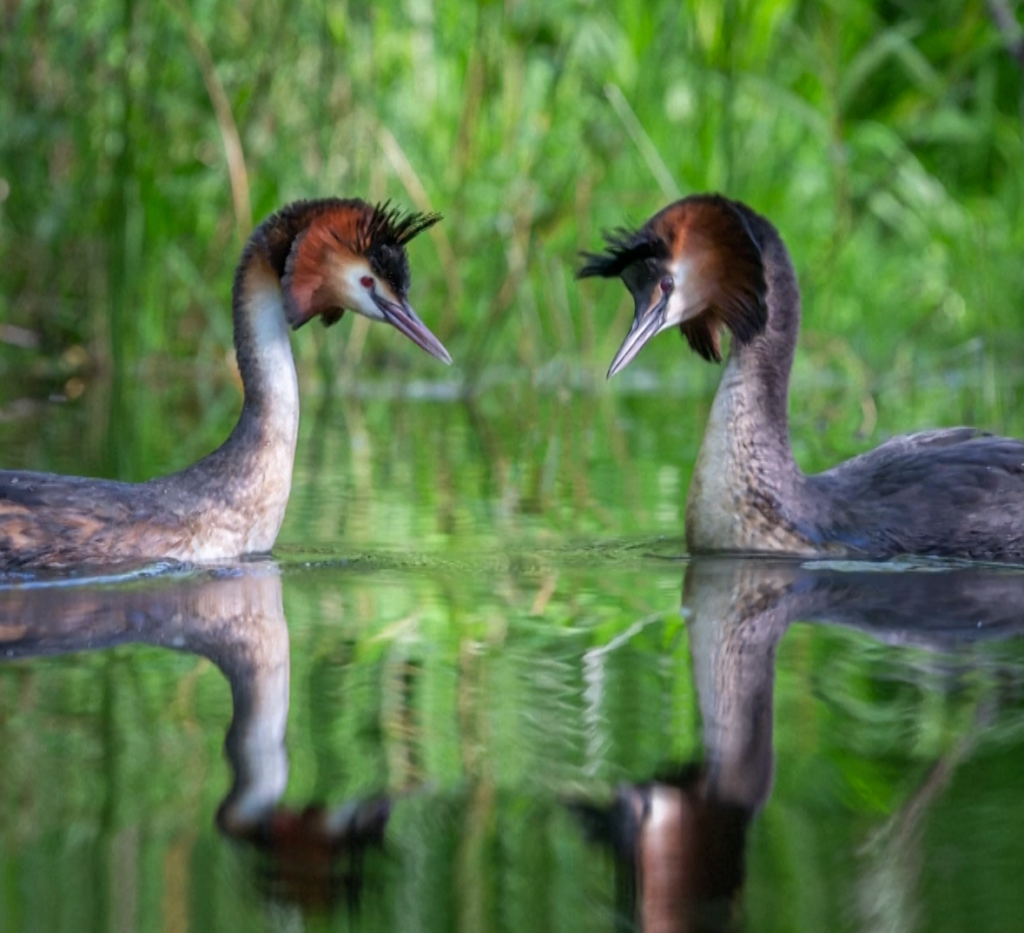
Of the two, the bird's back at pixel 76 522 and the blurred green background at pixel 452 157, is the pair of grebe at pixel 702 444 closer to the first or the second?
the bird's back at pixel 76 522

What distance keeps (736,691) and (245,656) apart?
3.14 feet

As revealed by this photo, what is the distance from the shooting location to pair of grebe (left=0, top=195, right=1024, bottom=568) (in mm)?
5496

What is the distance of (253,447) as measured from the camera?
228 inches

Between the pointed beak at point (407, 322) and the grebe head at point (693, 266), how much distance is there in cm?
49

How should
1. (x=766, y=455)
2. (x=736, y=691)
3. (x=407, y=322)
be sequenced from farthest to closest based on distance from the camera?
1. (x=407, y=322)
2. (x=766, y=455)
3. (x=736, y=691)

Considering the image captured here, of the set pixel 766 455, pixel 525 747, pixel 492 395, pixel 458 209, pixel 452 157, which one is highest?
pixel 452 157

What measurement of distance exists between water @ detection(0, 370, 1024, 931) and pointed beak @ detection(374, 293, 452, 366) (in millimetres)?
569

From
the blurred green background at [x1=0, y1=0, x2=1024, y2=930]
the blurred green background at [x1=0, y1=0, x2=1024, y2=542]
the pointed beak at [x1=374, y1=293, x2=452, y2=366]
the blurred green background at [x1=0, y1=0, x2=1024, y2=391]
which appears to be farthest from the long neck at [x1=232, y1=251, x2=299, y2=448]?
the blurred green background at [x1=0, y1=0, x2=1024, y2=391]

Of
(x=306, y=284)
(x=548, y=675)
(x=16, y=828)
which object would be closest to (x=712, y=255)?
(x=306, y=284)

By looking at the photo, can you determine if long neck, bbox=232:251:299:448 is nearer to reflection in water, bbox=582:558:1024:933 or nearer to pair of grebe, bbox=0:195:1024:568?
pair of grebe, bbox=0:195:1024:568

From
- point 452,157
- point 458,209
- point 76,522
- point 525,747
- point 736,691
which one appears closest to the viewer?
point 525,747

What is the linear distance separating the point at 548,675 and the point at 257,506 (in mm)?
2049

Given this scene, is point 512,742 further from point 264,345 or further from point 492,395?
point 492,395

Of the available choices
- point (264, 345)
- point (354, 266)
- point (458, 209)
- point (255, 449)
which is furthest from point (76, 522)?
point (458, 209)
